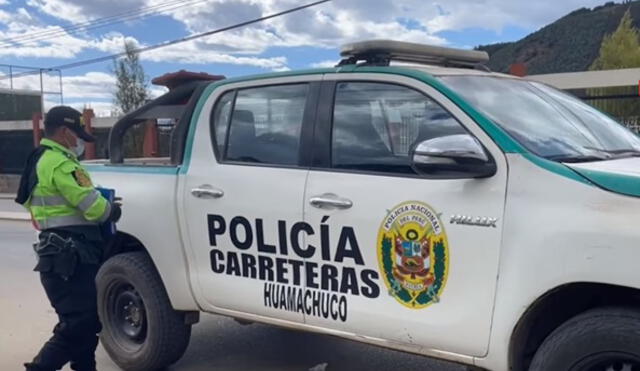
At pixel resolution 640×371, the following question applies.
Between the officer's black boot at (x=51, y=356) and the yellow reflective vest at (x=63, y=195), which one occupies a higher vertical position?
the yellow reflective vest at (x=63, y=195)

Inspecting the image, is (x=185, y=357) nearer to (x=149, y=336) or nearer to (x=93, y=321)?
(x=149, y=336)

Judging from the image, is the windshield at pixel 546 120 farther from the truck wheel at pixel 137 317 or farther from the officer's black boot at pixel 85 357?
the officer's black boot at pixel 85 357

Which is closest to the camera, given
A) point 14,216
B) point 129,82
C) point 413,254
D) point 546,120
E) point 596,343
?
point 596,343

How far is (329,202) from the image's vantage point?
12.3ft

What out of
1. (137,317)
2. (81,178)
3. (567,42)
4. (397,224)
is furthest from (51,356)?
(567,42)

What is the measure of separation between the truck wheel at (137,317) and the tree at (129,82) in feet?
86.2

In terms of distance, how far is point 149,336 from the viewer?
477 cm

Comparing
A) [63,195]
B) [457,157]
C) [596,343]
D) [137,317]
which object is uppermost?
[457,157]

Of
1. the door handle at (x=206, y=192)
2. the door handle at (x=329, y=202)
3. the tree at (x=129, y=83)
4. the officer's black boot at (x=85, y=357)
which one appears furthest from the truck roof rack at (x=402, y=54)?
the tree at (x=129, y=83)

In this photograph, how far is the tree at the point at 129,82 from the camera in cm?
3020

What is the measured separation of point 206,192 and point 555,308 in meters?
2.15

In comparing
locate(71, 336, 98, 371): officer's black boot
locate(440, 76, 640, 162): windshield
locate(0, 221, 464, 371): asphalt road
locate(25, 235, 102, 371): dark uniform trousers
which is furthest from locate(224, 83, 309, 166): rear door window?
locate(0, 221, 464, 371): asphalt road

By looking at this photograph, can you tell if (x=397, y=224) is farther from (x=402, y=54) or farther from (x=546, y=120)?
(x=402, y=54)

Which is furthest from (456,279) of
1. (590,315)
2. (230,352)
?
(230,352)
